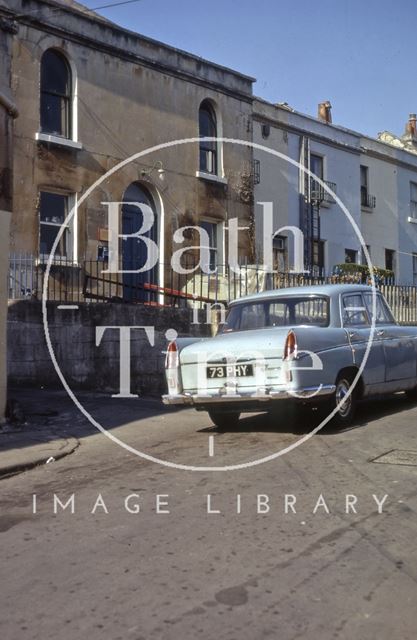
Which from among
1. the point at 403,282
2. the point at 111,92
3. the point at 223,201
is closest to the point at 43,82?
the point at 111,92

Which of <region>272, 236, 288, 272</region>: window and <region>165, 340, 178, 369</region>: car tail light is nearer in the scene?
<region>165, 340, 178, 369</region>: car tail light

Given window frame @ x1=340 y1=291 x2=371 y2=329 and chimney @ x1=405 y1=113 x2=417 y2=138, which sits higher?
chimney @ x1=405 y1=113 x2=417 y2=138

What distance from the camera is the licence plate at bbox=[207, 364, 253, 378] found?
8773 millimetres

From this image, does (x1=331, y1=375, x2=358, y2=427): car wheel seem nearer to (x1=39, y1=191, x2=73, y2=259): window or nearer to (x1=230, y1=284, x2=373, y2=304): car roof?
(x1=230, y1=284, x2=373, y2=304): car roof

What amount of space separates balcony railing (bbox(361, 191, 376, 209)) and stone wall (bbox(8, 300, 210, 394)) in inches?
580

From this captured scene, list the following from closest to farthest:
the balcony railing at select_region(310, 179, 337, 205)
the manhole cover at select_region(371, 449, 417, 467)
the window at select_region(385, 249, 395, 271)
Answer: the manhole cover at select_region(371, 449, 417, 467)
the balcony railing at select_region(310, 179, 337, 205)
the window at select_region(385, 249, 395, 271)

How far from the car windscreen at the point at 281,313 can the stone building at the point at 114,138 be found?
17.4 ft

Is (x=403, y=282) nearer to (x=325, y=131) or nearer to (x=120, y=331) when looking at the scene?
(x=325, y=131)

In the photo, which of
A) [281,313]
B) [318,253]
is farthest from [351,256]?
[281,313]

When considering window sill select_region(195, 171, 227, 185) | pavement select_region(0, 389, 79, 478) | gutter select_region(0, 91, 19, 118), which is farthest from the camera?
window sill select_region(195, 171, 227, 185)

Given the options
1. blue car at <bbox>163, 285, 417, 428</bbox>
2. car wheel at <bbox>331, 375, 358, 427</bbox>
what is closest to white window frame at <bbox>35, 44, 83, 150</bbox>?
blue car at <bbox>163, 285, 417, 428</bbox>

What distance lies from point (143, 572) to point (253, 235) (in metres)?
17.8

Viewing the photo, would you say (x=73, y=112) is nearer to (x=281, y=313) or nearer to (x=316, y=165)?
(x=281, y=313)

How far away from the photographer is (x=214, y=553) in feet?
15.0
